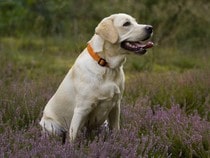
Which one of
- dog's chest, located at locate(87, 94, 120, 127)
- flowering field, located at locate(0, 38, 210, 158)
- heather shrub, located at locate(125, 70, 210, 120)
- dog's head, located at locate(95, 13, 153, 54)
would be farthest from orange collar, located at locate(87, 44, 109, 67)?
heather shrub, located at locate(125, 70, 210, 120)

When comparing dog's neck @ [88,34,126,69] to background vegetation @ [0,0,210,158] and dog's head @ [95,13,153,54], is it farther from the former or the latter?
background vegetation @ [0,0,210,158]

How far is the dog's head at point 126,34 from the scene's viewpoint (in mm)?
4418

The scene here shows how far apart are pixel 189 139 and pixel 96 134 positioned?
0.80 meters

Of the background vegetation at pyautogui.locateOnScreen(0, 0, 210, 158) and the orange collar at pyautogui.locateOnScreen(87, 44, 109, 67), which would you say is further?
the orange collar at pyautogui.locateOnScreen(87, 44, 109, 67)

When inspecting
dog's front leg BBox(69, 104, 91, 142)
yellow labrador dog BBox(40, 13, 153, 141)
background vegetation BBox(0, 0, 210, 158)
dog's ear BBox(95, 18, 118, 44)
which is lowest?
background vegetation BBox(0, 0, 210, 158)

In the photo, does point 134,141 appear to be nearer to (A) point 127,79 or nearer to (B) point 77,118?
(B) point 77,118

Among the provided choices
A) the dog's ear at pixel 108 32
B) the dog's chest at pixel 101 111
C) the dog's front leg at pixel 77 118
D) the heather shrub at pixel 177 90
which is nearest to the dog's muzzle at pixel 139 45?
the dog's ear at pixel 108 32

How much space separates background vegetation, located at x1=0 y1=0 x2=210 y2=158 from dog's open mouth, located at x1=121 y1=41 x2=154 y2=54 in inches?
26.1

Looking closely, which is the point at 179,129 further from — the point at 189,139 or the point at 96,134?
the point at 96,134

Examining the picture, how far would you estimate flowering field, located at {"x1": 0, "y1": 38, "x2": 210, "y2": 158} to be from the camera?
383cm

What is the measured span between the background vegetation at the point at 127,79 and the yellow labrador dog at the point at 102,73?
210mm

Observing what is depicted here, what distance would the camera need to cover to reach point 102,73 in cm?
440

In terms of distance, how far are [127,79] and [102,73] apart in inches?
129

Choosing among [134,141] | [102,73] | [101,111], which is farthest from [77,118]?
[134,141]
